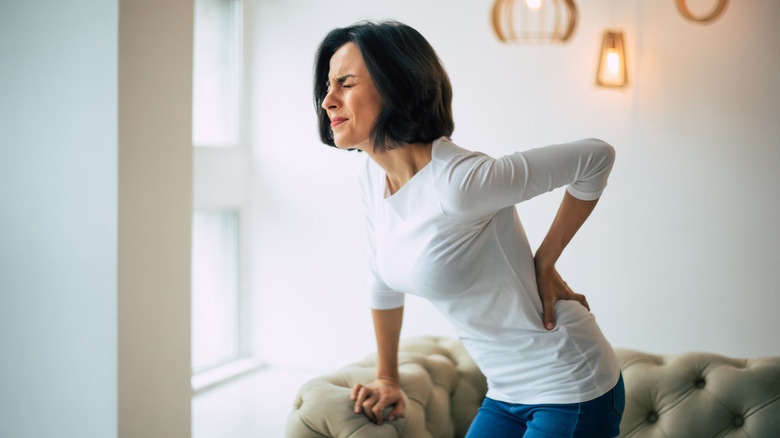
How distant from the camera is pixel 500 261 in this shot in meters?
1.33

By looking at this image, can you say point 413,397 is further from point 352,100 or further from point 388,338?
point 352,100

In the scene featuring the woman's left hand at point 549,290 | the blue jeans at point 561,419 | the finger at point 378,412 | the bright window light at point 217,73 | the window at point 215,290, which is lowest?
the window at point 215,290

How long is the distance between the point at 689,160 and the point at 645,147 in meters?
0.25

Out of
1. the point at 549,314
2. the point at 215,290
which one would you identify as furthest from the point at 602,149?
the point at 215,290

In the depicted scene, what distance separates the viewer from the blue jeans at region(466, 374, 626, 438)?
4.27 feet

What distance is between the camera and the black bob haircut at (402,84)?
1.37 m

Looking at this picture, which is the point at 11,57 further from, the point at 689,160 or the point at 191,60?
the point at 689,160

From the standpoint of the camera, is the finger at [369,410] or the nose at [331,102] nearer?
the nose at [331,102]

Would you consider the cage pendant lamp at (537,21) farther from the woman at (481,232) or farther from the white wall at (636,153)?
the woman at (481,232)

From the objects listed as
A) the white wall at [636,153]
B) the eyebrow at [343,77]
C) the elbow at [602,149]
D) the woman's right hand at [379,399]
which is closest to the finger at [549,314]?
the elbow at [602,149]

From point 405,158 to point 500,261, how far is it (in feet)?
0.95

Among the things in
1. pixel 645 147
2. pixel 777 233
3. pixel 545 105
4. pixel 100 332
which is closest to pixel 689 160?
pixel 645 147

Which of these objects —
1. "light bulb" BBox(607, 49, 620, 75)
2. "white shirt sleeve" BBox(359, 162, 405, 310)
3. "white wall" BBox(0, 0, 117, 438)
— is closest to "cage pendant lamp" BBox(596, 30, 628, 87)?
"light bulb" BBox(607, 49, 620, 75)

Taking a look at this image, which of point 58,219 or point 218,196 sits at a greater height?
point 58,219
